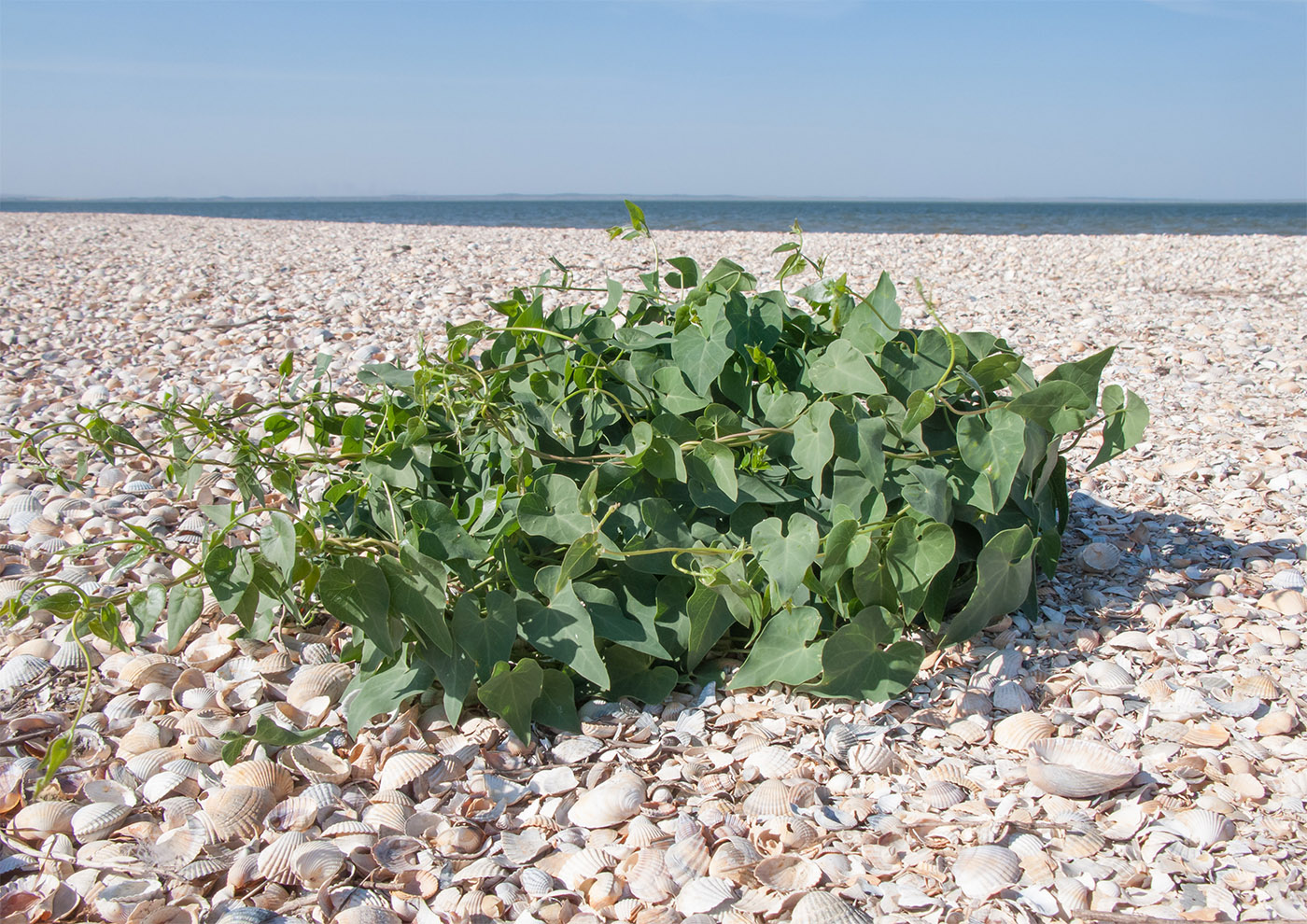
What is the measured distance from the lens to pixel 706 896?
0.97 metres

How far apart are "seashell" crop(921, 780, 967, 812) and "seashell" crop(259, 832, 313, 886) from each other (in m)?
0.78

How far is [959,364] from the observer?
1.41m

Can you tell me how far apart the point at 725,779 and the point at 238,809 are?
2.09 feet

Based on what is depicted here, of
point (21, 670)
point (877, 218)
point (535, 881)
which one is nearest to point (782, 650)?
point (535, 881)

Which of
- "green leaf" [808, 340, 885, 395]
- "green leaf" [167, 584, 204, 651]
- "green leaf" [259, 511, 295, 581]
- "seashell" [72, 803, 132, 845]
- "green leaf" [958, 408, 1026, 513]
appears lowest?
"seashell" [72, 803, 132, 845]

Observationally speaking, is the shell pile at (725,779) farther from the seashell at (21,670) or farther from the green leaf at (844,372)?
the green leaf at (844,372)

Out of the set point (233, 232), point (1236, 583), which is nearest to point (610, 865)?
point (1236, 583)

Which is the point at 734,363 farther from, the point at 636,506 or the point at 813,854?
the point at 813,854

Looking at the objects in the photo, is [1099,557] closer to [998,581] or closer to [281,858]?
[998,581]

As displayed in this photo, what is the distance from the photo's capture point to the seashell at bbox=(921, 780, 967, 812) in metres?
1.10

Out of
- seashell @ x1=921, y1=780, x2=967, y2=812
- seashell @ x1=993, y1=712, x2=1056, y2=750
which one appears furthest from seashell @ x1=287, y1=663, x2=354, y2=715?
seashell @ x1=993, y1=712, x2=1056, y2=750

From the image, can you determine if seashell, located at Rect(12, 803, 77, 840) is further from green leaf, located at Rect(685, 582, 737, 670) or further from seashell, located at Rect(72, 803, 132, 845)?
green leaf, located at Rect(685, 582, 737, 670)

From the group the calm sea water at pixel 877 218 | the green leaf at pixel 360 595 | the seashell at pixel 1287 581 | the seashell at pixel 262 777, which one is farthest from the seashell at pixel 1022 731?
the calm sea water at pixel 877 218

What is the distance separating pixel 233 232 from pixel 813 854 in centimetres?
938
